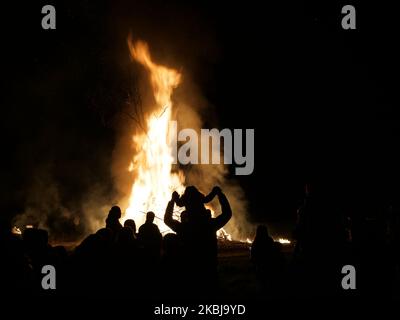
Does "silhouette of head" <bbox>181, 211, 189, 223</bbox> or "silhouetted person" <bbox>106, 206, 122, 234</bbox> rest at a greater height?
"silhouette of head" <bbox>181, 211, 189, 223</bbox>

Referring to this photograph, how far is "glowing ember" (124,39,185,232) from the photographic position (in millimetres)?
14539

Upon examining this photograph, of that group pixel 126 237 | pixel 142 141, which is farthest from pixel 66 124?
pixel 126 237

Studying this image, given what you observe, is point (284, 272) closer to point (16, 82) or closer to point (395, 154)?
point (395, 154)

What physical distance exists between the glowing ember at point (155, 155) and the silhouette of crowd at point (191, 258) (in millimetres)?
8117

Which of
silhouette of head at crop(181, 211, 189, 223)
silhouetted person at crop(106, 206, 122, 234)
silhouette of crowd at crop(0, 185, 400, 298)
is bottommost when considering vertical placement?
silhouette of crowd at crop(0, 185, 400, 298)

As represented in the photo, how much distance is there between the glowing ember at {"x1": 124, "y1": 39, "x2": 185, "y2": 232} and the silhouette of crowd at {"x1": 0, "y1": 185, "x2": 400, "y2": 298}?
26.6 ft

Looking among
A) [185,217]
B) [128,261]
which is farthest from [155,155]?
[185,217]

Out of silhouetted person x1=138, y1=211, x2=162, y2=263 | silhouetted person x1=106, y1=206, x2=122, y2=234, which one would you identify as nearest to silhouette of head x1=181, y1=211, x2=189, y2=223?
silhouetted person x1=138, y1=211, x2=162, y2=263

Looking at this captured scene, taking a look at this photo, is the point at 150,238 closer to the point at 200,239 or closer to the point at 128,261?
the point at 128,261

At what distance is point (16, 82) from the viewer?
19594mm

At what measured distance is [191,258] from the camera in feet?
15.6

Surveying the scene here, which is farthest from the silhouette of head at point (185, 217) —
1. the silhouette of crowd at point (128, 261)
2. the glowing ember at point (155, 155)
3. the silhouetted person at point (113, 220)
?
the glowing ember at point (155, 155)

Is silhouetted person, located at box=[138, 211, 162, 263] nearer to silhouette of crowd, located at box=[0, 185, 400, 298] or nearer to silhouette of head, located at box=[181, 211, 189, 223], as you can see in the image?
silhouette of crowd, located at box=[0, 185, 400, 298]

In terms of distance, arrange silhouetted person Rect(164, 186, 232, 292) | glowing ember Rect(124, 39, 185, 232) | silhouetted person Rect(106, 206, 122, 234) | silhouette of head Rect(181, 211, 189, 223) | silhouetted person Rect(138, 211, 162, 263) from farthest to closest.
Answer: glowing ember Rect(124, 39, 185, 232), silhouetted person Rect(106, 206, 122, 234), silhouetted person Rect(138, 211, 162, 263), silhouette of head Rect(181, 211, 189, 223), silhouetted person Rect(164, 186, 232, 292)
